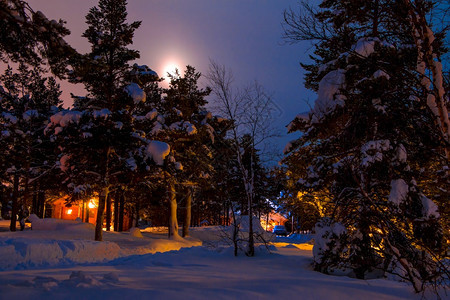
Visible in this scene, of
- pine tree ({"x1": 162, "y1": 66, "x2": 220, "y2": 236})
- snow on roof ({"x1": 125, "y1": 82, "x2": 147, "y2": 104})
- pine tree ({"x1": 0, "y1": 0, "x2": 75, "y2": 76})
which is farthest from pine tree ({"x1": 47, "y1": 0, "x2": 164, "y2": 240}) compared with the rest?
pine tree ({"x1": 0, "y1": 0, "x2": 75, "y2": 76})

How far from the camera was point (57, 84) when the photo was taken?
34062mm

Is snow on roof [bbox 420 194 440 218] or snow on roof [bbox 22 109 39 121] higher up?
snow on roof [bbox 22 109 39 121]

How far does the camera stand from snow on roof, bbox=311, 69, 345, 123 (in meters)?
7.54

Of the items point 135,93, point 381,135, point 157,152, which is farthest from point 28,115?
point 381,135

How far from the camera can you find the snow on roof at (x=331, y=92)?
754 cm

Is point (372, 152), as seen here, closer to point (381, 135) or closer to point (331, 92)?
point (381, 135)

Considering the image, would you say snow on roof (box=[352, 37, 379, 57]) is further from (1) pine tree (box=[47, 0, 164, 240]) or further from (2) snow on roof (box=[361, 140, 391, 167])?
(1) pine tree (box=[47, 0, 164, 240])

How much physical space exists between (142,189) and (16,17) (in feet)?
68.1

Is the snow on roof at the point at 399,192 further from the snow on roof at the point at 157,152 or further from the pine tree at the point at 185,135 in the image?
the pine tree at the point at 185,135

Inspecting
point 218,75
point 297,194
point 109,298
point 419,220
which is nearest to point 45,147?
point 218,75

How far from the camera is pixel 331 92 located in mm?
7680

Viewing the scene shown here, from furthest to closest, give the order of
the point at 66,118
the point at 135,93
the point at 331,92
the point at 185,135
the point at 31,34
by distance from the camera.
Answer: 1. the point at 185,135
2. the point at 135,93
3. the point at 66,118
4. the point at 331,92
5. the point at 31,34

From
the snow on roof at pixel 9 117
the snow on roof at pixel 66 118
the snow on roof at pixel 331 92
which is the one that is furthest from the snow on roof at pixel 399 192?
the snow on roof at pixel 9 117

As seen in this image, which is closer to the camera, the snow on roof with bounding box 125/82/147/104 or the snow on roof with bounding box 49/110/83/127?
the snow on roof with bounding box 49/110/83/127
